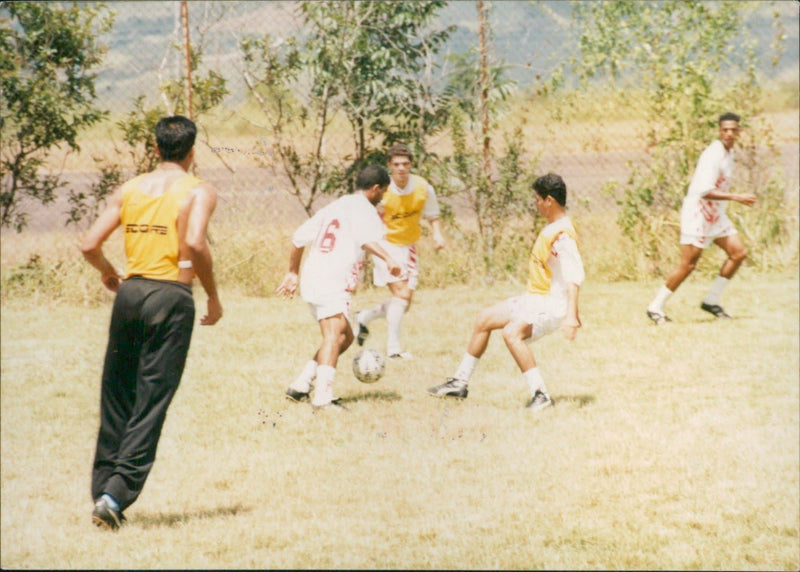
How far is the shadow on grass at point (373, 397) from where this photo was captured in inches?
275

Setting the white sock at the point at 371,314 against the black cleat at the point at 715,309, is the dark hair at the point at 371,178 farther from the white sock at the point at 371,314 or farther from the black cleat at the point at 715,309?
the black cleat at the point at 715,309

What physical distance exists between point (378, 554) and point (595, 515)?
3.72 feet

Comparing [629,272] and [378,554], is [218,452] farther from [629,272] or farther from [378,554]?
[629,272]

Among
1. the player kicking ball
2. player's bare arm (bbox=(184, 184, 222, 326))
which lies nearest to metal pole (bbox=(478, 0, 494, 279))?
the player kicking ball

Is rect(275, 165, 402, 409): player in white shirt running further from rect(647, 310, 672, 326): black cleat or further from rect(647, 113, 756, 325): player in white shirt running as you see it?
rect(647, 113, 756, 325): player in white shirt running

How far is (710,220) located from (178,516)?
6496 mm

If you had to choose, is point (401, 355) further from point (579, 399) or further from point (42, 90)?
point (42, 90)

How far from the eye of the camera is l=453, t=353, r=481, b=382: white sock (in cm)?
566

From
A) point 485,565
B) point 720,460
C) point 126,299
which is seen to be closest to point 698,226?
point 720,460

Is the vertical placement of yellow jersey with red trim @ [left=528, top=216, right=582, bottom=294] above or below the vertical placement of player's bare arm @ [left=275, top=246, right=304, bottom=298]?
above

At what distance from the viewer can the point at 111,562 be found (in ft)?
16.5

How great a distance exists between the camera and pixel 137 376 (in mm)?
5270

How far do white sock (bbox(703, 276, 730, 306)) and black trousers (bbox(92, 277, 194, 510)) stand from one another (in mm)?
6644

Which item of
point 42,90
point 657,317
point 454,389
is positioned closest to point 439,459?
point 454,389
